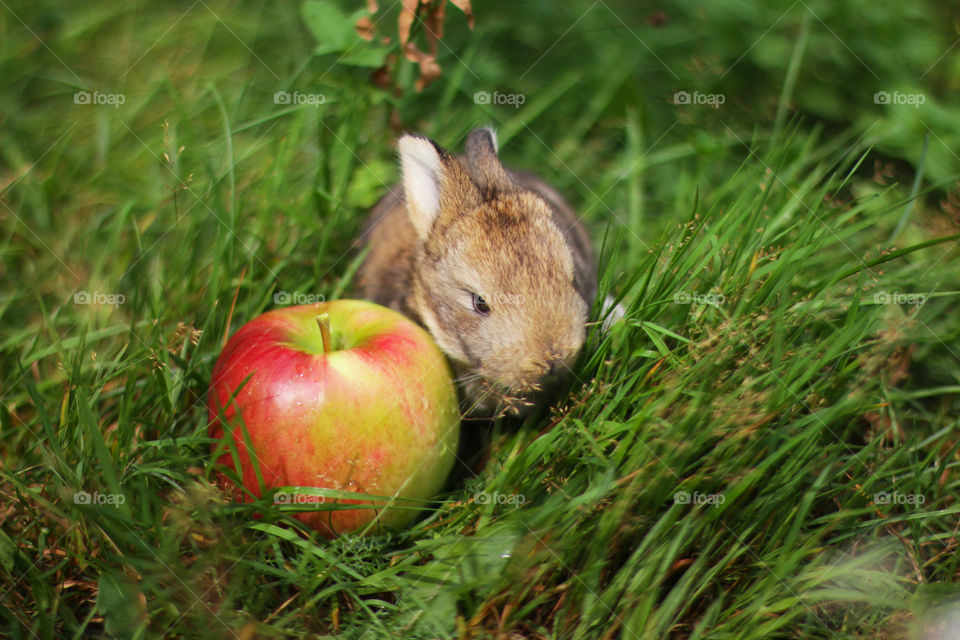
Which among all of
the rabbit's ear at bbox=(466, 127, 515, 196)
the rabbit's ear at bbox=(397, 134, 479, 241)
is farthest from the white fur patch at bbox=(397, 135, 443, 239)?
the rabbit's ear at bbox=(466, 127, 515, 196)

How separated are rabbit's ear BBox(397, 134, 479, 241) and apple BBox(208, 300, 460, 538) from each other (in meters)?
1.01

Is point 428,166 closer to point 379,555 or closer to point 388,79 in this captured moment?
point 388,79

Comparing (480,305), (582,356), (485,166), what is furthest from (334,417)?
(485,166)

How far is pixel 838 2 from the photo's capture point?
5.10 meters

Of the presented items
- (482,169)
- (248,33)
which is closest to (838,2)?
(482,169)

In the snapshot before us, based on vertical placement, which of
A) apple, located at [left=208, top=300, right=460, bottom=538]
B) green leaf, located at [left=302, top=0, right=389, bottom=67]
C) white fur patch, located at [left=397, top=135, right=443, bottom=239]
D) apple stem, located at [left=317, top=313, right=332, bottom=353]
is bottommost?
apple, located at [left=208, top=300, right=460, bottom=538]

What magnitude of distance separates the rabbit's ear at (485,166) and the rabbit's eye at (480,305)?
61 cm

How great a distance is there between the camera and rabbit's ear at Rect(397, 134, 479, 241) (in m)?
4.07

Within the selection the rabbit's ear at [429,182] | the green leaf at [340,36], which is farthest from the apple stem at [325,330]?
the green leaf at [340,36]

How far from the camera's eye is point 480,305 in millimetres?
3850

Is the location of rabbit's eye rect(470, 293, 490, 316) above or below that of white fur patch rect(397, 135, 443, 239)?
below

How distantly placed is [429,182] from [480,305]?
0.82 metres

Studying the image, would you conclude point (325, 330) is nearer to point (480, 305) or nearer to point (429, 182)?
point (480, 305)

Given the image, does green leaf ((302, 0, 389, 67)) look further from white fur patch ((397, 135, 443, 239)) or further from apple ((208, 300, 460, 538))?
apple ((208, 300, 460, 538))
